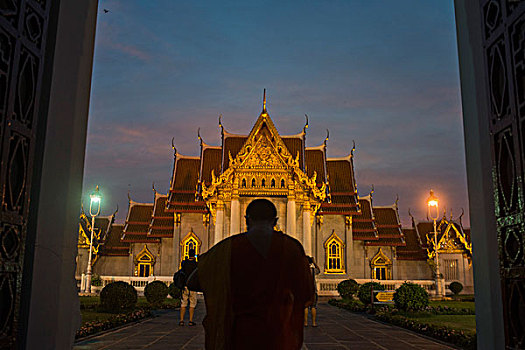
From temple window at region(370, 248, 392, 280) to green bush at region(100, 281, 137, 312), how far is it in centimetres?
2232

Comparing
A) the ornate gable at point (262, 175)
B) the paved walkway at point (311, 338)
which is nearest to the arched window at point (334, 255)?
the ornate gable at point (262, 175)

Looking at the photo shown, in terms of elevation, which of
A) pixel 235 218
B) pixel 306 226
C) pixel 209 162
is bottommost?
pixel 306 226

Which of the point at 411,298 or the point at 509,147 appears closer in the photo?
the point at 509,147

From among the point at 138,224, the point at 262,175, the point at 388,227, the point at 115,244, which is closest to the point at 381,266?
the point at 388,227

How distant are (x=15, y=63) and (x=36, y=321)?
215 cm

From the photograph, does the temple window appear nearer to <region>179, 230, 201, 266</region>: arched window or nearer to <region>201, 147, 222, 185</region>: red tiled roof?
<region>179, 230, 201, 266</region>: arched window

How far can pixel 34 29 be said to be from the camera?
421 centimetres

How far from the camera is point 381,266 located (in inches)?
1394

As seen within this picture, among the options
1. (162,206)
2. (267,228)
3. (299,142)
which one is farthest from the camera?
(162,206)

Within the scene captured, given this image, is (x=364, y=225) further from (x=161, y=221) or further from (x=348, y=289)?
(x=161, y=221)

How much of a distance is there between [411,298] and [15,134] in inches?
605

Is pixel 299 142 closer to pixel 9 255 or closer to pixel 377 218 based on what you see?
pixel 377 218

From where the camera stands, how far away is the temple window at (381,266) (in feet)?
115

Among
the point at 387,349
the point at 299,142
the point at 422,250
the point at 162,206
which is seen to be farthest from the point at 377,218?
the point at 387,349
